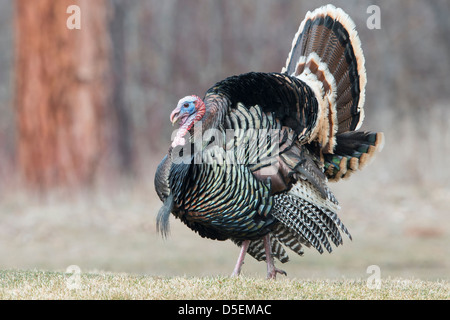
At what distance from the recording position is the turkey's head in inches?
220

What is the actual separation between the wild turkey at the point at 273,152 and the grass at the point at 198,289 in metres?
0.49

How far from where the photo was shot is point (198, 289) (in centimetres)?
500

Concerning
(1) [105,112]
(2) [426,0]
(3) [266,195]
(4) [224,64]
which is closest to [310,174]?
(3) [266,195]

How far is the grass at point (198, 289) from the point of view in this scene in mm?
4828

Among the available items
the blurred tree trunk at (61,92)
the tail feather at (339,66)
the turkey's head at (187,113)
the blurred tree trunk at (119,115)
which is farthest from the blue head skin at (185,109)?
the blurred tree trunk at (119,115)

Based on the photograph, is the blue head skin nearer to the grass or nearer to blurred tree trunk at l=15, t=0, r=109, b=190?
the grass

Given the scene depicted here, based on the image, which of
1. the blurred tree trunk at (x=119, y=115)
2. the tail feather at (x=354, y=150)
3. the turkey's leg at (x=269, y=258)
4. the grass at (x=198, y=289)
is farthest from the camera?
the blurred tree trunk at (x=119, y=115)

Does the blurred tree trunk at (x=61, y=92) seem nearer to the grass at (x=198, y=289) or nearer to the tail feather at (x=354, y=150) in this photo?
the grass at (x=198, y=289)

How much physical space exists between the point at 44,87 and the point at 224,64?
6019 millimetres

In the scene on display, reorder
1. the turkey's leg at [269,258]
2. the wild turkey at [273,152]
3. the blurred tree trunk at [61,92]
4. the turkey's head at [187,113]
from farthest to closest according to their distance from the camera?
1. the blurred tree trunk at [61,92]
2. the turkey's leg at [269,258]
3. the turkey's head at [187,113]
4. the wild turkey at [273,152]

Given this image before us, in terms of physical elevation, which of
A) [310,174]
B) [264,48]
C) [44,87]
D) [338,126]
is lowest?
[310,174]

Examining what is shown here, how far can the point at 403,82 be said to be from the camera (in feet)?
55.4

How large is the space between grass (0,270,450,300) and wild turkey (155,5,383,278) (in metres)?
0.49

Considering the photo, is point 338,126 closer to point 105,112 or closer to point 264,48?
point 105,112
